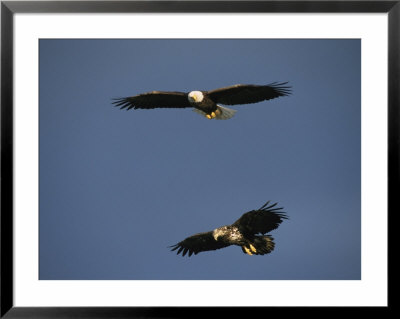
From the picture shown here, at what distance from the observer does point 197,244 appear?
1129 mm

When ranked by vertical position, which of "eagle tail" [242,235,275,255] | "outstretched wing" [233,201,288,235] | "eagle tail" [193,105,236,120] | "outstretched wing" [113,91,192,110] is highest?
"outstretched wing" [113,91,192,110]

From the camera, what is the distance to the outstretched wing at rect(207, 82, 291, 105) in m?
1.14

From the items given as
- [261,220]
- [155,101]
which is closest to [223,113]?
[155,101]

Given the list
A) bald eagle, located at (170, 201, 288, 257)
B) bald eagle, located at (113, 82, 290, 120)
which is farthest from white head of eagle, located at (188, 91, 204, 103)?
bald eagle, located at (170, 201, 288, 257)

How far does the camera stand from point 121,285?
114 cm

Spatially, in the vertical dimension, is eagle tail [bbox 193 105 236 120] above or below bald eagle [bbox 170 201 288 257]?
above

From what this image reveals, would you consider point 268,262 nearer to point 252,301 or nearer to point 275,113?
point 252,301

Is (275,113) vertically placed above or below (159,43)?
below

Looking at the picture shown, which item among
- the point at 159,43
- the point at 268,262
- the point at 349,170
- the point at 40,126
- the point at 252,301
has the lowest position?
the point at 252,301

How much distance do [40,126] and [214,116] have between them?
49 centimetres

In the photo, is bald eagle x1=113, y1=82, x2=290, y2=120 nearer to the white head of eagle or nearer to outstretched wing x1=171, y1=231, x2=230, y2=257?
the white head of eagle

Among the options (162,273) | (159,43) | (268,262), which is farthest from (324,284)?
(159,43)

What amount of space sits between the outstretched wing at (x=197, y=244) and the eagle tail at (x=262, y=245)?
0.30ft

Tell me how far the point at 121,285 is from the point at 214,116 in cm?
54
